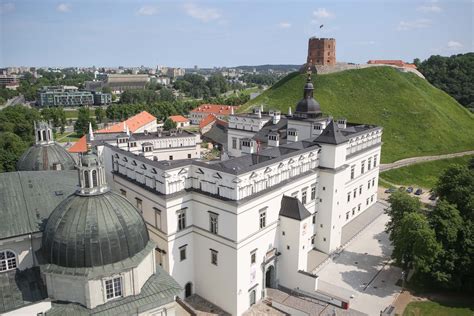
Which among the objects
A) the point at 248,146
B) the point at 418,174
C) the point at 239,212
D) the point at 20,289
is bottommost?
the point at 418,174

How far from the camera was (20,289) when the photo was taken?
23.4 meters

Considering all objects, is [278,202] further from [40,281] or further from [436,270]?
[40,281]

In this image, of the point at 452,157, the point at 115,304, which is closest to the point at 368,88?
the point at 452,157

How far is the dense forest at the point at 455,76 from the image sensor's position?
13200 centimetres

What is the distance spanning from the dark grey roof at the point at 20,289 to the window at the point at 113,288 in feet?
14.6

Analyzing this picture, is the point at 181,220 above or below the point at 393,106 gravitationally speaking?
below

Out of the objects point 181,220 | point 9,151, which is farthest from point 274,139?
point 9,151

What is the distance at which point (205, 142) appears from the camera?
87.3m

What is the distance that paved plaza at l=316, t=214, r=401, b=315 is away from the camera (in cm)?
3206

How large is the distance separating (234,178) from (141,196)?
9666mm

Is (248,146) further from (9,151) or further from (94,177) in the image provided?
(9,151)

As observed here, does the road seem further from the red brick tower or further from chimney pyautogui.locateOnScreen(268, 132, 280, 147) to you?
the red brick tower

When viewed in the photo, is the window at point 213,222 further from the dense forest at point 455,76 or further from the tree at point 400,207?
the dense forest at point 455,76

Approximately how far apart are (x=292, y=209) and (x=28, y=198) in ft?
70.2
